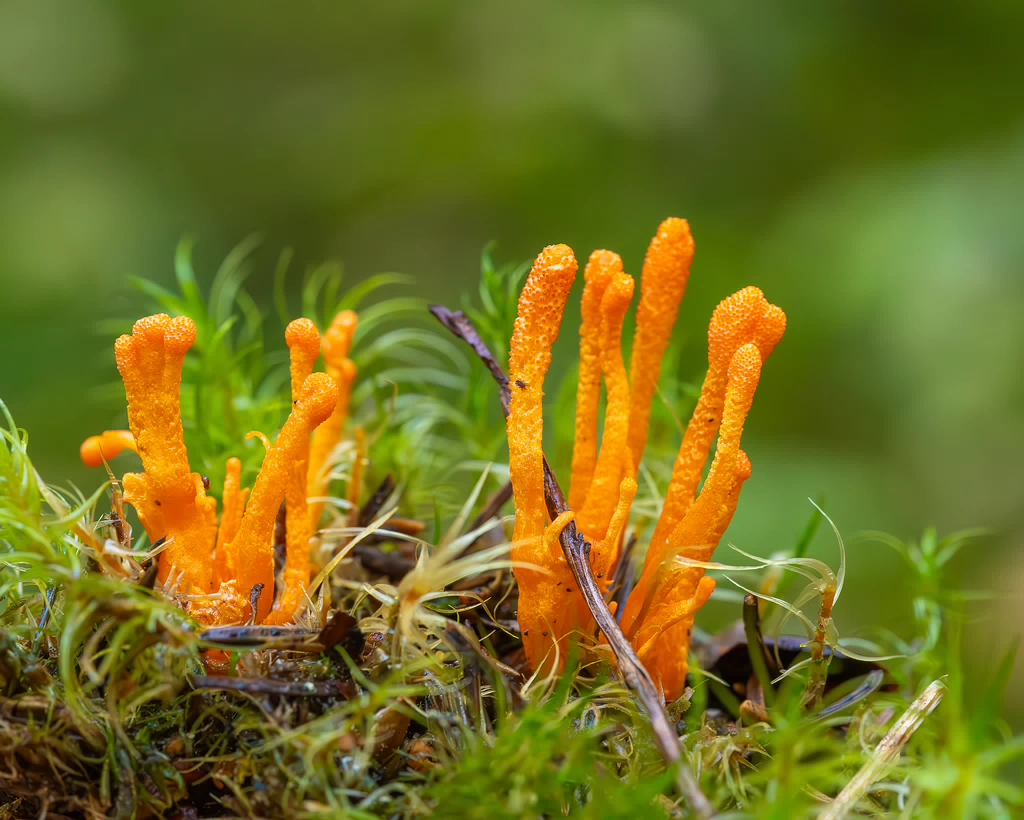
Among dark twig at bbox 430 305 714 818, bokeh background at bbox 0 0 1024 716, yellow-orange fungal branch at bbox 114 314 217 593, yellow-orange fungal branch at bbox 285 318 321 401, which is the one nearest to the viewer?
dark twig at bbox 430 305 714 818

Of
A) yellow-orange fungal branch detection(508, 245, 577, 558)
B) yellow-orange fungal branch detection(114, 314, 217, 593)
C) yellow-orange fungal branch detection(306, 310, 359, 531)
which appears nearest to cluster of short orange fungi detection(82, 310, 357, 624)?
yellow-orange fungal branch detection(114, 314, 217, 593)

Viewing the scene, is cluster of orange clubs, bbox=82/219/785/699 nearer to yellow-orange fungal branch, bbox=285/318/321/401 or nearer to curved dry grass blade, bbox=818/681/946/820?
yellow-orange fungal branch, bbox=285/318/321/401

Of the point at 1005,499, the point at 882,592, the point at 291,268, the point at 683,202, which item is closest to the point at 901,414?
the point at 1005,499

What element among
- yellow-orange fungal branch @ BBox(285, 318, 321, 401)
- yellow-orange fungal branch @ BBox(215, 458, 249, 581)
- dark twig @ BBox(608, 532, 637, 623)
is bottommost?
dark twig @ BBox(608, 532, 637, 623)

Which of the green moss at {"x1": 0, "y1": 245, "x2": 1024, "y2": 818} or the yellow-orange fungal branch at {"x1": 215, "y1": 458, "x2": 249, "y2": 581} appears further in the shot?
the yellow-orange fungal branch at {"x1": 215, "y1": 458, "x2": 249, "y2": 581}

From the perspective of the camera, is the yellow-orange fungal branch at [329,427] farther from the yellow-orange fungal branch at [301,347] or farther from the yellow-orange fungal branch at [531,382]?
the yellow-orange fungal branch at [531,382]

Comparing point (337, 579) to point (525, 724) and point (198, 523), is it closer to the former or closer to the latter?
point (198, 523)

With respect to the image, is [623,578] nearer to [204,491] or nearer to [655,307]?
[655,307]

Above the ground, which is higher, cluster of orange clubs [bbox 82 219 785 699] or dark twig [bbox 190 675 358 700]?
cluster of orange clubs [bbox 82 219 785 699]
